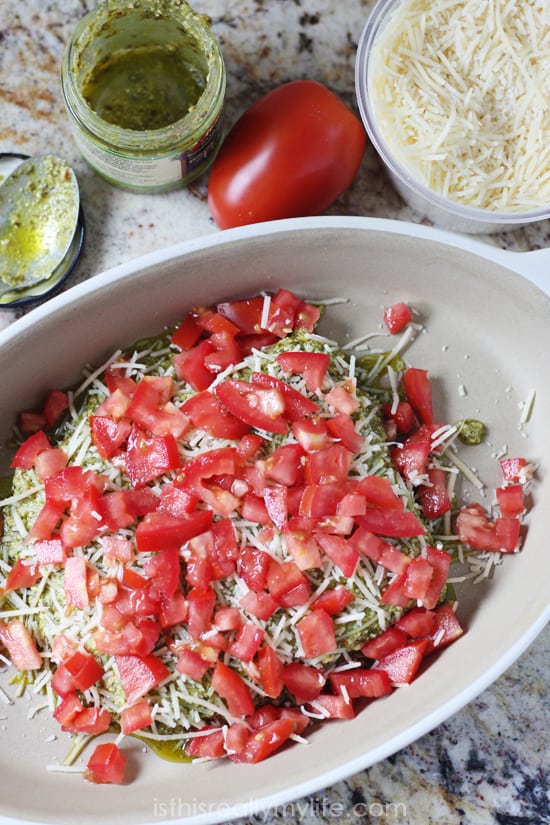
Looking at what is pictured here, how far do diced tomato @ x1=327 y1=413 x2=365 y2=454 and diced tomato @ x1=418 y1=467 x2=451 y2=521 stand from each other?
256 mm

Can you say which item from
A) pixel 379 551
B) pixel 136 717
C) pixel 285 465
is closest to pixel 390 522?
pixel 379 551

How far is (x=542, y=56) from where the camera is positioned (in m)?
2.12

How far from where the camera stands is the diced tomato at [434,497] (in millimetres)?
2176

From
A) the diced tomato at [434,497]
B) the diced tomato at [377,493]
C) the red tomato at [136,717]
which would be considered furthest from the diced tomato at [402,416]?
the red tomato at [136,717]

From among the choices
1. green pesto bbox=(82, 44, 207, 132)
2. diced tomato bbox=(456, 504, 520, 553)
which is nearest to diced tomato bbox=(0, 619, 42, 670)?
diced tomato bbox=(456, 504, 520, 553)

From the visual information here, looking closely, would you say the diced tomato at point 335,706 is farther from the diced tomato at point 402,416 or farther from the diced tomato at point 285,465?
the diced tomato at point 402,416

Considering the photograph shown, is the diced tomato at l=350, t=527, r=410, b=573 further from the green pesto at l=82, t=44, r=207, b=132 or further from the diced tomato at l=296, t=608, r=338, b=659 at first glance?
the green pesto at l=82, t=44, r=207, b=132

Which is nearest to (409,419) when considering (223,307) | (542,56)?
(223,307)

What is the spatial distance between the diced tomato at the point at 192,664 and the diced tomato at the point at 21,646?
372mm

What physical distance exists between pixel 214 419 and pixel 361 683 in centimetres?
73

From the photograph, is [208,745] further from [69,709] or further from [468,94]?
[468,94]

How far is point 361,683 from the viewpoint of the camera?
206cm

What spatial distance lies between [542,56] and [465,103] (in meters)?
0.23

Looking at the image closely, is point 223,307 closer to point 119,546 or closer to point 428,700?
point 119,546
